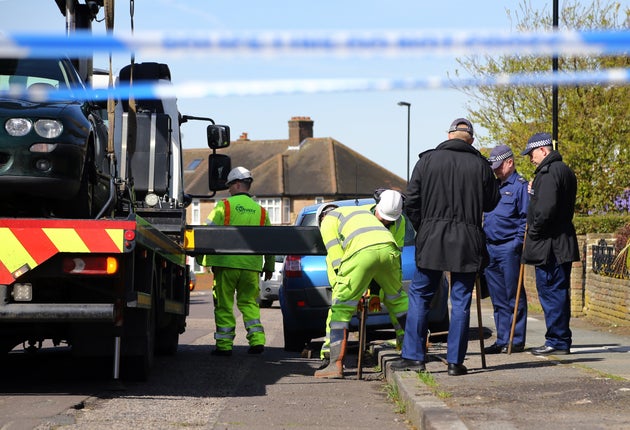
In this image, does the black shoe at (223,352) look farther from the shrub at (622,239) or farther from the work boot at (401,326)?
the shrub at (622,239)

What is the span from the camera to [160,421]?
22.2 feet

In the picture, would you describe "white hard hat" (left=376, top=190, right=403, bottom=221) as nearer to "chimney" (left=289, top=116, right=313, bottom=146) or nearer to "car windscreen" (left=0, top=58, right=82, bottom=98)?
"car windscreen" (left=0, top=58, right=82, bottom=98)

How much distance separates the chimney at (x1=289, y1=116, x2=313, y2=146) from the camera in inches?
3141

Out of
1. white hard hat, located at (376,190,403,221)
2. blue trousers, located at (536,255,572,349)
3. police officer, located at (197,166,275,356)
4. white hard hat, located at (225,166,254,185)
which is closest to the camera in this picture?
white hard hat, located at (376,190,403,221)

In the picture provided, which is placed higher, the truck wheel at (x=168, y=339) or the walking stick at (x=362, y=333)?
the walking stick at (x=362, y=333)

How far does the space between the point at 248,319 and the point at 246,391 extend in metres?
3.36

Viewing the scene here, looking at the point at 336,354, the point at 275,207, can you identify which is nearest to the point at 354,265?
the point at 336,354

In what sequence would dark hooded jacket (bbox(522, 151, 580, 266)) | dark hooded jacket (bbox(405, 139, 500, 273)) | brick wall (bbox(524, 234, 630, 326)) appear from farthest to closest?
brick wall (bbox(524, 234, 630, 326)) < dark hooded jacket (bbox(522, 151, 580, 266)) < dark hooded jacket (bbox(405, 139, 500, 273))

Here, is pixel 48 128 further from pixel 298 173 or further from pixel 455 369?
pixel 298 173

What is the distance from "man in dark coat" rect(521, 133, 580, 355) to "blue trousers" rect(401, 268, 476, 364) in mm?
1546

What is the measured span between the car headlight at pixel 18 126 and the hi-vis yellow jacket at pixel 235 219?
4.19 metres

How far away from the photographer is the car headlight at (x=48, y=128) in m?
7.38

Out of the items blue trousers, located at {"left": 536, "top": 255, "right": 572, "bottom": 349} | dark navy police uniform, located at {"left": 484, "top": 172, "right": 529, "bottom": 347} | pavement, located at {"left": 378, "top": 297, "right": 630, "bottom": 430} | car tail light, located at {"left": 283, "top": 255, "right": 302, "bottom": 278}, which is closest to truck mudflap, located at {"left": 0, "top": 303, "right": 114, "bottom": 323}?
pavement, located at {"left": 378, "top": 297, "right": 630, "bottom": 430}

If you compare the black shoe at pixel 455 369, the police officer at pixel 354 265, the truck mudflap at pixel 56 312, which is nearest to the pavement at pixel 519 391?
the black shoe at pixel 455 369
